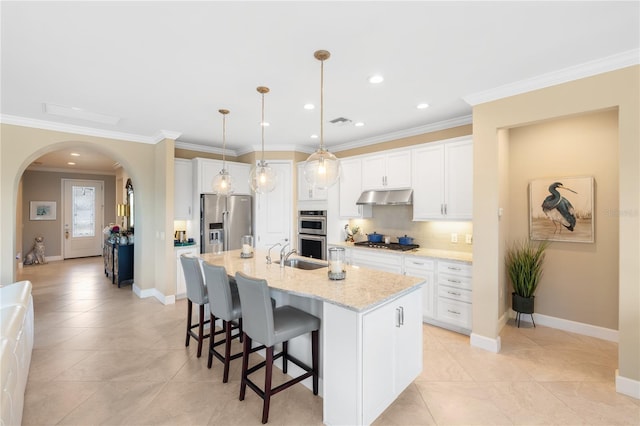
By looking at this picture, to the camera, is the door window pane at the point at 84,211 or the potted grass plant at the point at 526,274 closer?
the potted grass plant at the point at 526,274

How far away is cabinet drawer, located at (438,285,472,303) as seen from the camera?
347 centimetres

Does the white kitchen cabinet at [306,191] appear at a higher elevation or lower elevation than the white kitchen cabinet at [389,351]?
higher

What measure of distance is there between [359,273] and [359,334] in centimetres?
84

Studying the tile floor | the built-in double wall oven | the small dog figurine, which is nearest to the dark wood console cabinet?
the tile floor

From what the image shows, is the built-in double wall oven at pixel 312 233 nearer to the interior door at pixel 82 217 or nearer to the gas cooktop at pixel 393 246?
the gas cooktop at pixel 393 246

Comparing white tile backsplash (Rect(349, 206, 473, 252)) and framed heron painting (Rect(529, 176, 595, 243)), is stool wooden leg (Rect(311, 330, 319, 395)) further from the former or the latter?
framed heron painting (Rect(529, 176, 595, 243))

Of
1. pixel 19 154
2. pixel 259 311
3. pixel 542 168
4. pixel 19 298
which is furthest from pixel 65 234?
pixel 542 168

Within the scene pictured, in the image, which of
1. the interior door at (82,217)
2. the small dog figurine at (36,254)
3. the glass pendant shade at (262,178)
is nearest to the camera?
the glass pendant shade at (262,178)

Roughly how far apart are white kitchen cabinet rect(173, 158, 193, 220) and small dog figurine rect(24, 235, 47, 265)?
237 inches

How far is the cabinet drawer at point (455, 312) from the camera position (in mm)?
3471

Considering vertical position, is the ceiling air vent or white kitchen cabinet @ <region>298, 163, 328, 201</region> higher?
the ceiling air vent

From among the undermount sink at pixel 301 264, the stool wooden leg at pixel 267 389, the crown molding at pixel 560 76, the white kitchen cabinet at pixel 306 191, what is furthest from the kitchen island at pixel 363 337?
the white kitchen cabinet at pixel 306 191

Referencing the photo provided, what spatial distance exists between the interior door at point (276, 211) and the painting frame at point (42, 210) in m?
7.10

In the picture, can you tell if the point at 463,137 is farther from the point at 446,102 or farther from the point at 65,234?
the point at 65,234
